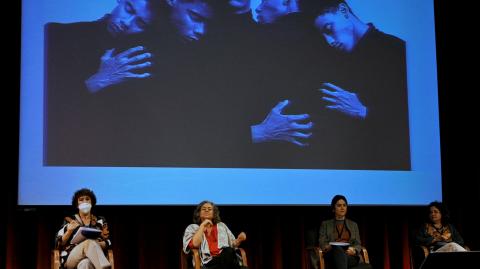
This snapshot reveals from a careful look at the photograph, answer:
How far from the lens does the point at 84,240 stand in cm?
460

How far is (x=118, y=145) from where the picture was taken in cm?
539

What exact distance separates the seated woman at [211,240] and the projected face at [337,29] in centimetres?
192

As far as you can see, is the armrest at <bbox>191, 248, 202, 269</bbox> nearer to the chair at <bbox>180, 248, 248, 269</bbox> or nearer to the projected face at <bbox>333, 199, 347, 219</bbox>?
the chair at <bbox>180, 248, 248, 269</bbox>

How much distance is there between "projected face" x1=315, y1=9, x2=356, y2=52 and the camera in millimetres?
6012

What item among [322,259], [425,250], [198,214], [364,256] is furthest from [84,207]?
[425,250]

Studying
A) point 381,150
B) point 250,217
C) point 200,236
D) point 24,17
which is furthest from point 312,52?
point 24,17

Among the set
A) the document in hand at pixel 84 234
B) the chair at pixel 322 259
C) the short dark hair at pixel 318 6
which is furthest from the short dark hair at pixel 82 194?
the short dark hair at pixel 318 6

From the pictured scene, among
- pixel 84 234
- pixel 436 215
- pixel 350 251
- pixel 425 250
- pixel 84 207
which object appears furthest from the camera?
pixel 436 215

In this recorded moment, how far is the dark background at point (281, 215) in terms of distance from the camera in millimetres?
5398

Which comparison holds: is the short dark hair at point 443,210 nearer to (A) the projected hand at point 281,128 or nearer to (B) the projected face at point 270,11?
(A) the projected hand at point 281,128

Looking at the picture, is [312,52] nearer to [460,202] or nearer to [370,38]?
[370,38]

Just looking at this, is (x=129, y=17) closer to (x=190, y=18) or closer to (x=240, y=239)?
(x=190, y=18)

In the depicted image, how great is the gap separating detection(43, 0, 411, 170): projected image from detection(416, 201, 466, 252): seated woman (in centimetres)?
53

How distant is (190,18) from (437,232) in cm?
273
